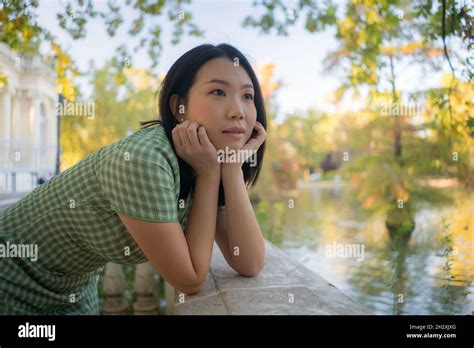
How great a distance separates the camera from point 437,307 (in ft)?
7.21

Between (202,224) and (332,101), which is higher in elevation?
(332,101)

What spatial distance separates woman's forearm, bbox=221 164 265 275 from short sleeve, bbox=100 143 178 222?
249 mm

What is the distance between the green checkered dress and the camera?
35.7 inches

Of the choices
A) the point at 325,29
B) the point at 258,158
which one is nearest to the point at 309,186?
the point at 325,29

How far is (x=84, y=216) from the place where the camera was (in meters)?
0.98

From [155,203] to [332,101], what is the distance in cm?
666

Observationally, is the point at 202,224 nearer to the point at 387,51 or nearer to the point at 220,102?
the point at 220,102

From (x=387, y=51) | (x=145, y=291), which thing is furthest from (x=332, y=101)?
(x=145, y=291)

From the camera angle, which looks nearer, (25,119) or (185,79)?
(185,79)

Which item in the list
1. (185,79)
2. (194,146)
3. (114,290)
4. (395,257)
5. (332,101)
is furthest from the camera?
(332,101)

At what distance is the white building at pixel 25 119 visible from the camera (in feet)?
5.82

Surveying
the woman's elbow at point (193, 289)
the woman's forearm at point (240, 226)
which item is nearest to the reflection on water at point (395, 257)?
the woman's forearm at point (240, 226)
